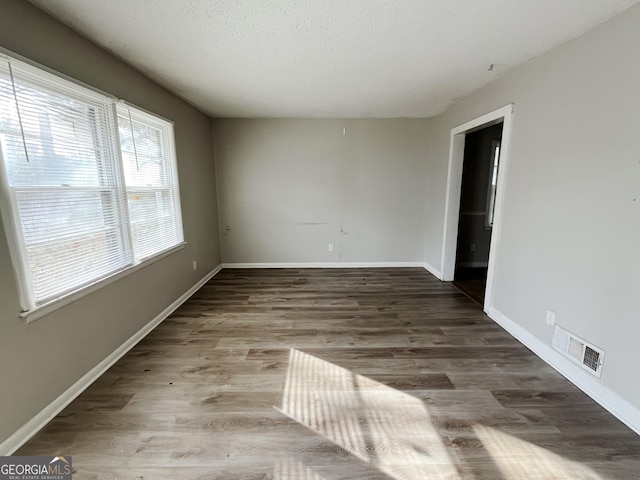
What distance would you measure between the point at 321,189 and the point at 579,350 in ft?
11.7

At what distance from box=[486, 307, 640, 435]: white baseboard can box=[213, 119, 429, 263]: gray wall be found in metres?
2.41

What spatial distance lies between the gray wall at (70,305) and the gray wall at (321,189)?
4.03 feet

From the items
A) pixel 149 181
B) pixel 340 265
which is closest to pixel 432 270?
pixel 340 265

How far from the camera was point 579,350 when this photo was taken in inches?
75.0

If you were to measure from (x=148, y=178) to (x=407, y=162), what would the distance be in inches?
145

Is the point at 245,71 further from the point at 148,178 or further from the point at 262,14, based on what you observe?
the point at 148,178

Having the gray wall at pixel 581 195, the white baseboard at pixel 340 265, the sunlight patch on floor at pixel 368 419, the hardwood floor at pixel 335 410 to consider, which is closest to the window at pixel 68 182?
the hardwood floor at pixel 335 410

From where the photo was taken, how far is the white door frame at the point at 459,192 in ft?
8.65

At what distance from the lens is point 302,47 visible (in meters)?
2.04

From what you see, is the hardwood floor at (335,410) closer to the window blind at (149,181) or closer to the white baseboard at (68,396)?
the white baseboard at (68,396)

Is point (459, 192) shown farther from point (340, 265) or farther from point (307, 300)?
point (307, 300)

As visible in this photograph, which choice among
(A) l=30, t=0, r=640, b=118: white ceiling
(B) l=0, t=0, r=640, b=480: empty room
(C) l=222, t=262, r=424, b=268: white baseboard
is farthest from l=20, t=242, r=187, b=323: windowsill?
(C) l=222, t=262, r=424, b=268: white baseboard

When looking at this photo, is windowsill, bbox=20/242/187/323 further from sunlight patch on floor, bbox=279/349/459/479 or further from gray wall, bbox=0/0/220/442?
sunlight patch on floor, bbox=279/349/459/479

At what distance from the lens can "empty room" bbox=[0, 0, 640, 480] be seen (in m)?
1.45
